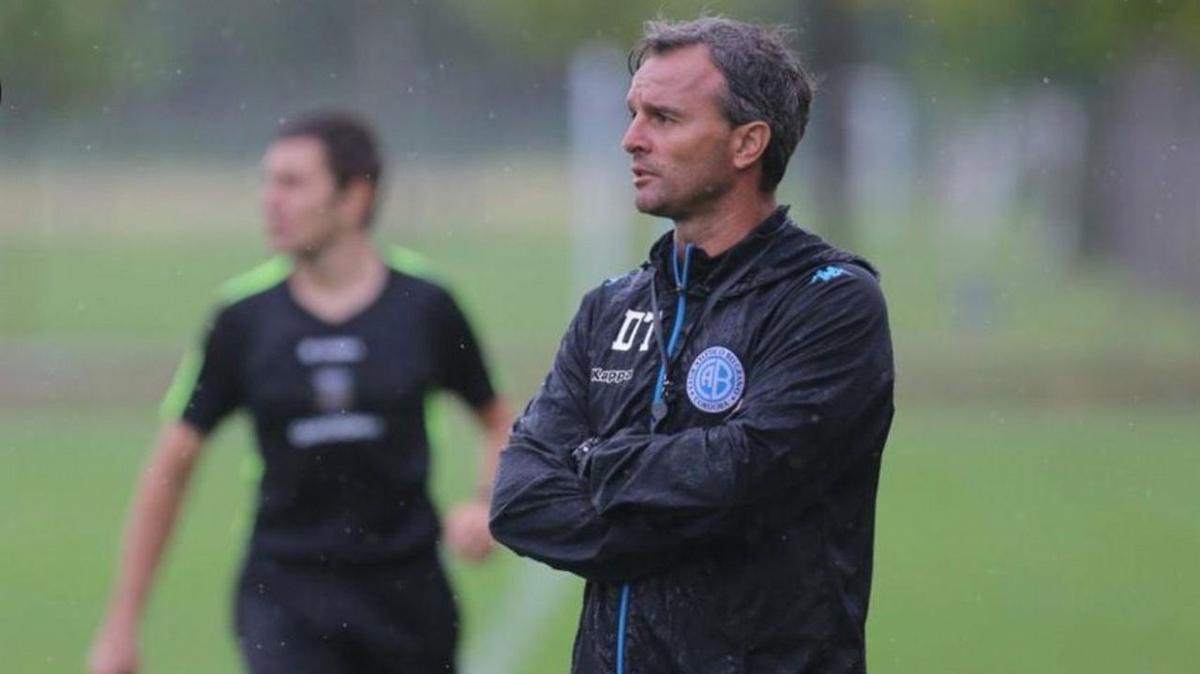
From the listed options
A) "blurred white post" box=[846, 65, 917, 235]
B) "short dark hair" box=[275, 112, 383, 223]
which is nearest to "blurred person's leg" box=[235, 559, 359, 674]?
"short dark hair" box=[275, 112, 383, 223]

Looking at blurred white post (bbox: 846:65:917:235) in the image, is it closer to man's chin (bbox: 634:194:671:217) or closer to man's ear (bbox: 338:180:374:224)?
man's ear (bbox: 338:180:374:224)

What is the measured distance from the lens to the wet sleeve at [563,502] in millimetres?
4773

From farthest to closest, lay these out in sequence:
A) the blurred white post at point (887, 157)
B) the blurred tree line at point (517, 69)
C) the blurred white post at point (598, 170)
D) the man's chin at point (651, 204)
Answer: the blurred white post at point (887, 157) → the blurred white post at point (598, 170) → the blurred tree line at point (517, 69) → the man's chin at point (651, 204)

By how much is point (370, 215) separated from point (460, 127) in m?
38.7

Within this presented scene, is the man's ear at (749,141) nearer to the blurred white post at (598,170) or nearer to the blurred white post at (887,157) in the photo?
the blurred white post at (598,170)

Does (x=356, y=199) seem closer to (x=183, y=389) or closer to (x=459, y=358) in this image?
(x=459, y=358)

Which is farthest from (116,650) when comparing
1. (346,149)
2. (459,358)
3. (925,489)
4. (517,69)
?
(517,69)

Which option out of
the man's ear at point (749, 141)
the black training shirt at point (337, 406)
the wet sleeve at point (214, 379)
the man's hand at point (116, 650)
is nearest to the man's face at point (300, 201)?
the black training shirt at point (337, 406)

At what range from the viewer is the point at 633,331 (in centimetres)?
495

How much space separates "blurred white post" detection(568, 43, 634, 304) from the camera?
4192 centimetres

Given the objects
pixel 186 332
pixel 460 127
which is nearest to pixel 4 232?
pixel 460 127

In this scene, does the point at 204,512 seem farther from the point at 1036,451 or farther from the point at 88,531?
the point at 1036,451

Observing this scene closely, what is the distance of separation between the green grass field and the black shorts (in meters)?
0.59

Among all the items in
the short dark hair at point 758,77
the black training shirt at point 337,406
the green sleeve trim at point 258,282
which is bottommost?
the black training shirt at point 337,406
